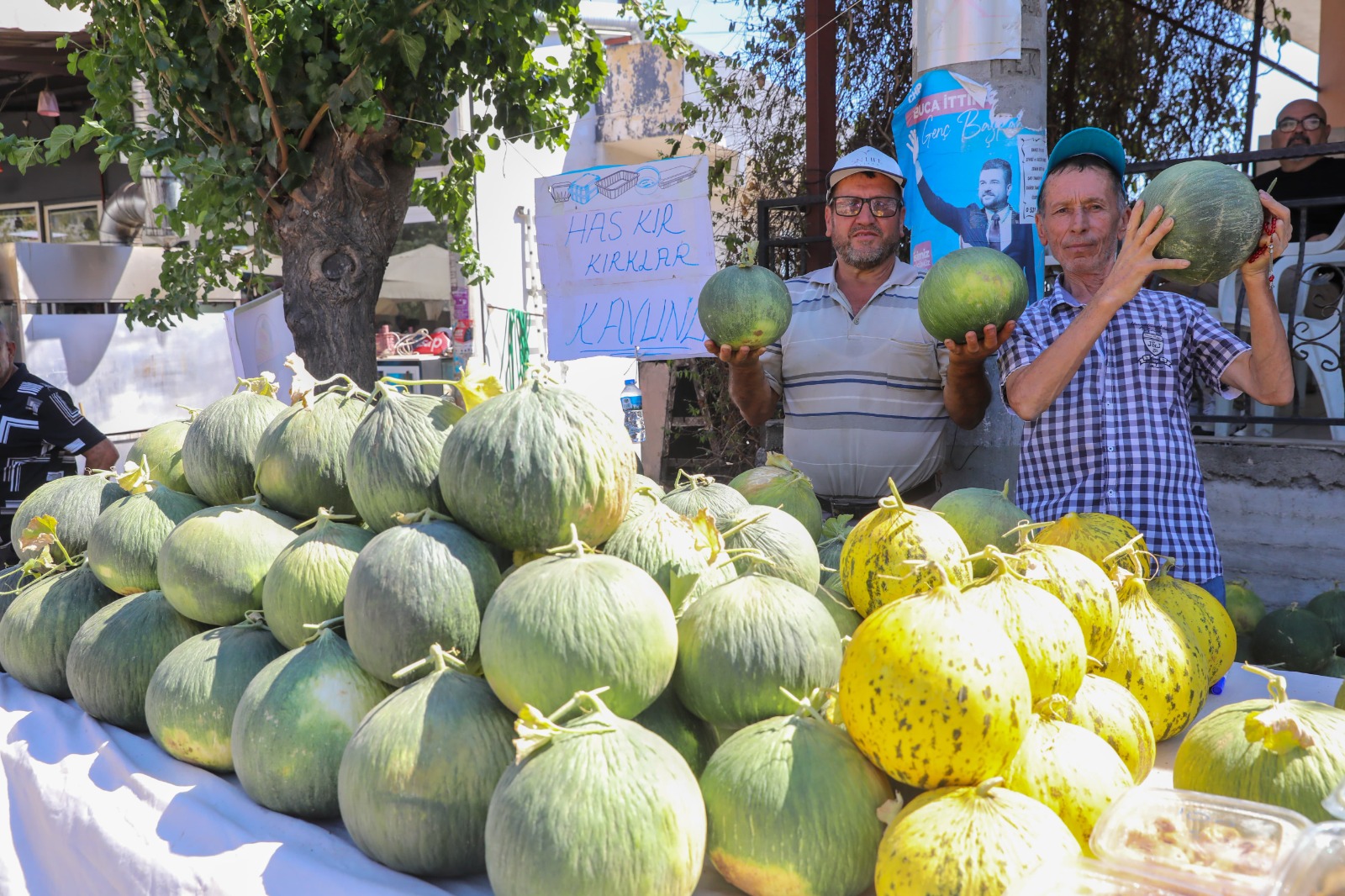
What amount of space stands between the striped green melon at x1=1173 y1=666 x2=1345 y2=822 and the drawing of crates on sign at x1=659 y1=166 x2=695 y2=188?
11.4 ft

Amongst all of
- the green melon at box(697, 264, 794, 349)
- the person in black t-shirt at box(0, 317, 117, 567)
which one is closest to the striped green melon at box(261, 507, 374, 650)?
the green melon at box(697, 264, 794, 349)

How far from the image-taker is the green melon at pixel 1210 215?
2336 millimetres

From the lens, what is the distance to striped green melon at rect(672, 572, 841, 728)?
1.48 meters

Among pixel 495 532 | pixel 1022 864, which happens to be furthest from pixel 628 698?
pixel 1022 864

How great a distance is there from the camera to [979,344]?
112 inches

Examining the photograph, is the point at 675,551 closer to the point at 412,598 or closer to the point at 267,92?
the point at 412,598

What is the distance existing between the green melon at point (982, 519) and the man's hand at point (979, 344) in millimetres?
805

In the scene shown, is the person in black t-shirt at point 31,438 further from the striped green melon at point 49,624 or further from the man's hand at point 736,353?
the man's hand at point 736,353

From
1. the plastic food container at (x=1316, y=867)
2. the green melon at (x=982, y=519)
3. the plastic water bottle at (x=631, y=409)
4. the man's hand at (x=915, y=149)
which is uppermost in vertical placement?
the man's hand at (x=915, y=149)

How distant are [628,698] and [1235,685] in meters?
1.61

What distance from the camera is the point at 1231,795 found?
4.63ft

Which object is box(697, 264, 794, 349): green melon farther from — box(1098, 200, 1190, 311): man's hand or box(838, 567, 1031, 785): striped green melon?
box(838, 567, 1031, 785): striped green melon

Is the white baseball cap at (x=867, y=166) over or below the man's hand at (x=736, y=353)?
over

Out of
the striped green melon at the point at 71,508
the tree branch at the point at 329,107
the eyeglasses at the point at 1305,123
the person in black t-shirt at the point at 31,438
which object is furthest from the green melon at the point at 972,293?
the eyeglasses at the point at 1305,123
